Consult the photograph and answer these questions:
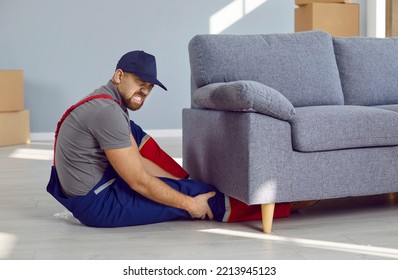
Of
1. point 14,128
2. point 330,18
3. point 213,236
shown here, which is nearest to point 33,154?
point 14,128

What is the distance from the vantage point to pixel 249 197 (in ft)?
8.33

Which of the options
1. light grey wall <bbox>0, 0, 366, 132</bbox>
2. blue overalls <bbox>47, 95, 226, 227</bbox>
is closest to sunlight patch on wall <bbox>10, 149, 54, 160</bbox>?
light grey wall <bbox>0, 0, 366, 132</bbox>

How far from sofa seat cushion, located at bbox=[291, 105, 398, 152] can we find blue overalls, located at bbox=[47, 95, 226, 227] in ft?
1.50

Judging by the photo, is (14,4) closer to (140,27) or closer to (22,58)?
(22,58)

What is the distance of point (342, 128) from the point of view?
2695 millimetres

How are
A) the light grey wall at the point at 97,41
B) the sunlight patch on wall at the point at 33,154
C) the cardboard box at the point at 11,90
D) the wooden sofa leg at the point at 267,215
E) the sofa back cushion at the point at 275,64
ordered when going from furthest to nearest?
1. the light grey wall at the point at 97,41
2. the cardboard box at the point at 11,90
3. the sunlight patch on wall at the point at 33,154
4. the sofa back cushion at the point at 275,64
5. the wooden sofa leg at the point at 267,215

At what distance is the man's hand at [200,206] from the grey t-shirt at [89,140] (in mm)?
393

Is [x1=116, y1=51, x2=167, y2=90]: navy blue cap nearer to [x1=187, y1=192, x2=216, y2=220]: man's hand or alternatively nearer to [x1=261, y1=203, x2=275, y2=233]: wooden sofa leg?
[x1=187, y1=192, x2=216, y2=220]: man's hand

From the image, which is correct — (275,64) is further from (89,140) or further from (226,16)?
(226,16)

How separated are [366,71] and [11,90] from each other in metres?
3.37

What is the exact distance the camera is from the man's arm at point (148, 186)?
2.53m

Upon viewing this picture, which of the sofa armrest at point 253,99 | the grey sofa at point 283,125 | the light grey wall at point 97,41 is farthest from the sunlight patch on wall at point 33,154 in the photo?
the sofa armrest at point 253,99

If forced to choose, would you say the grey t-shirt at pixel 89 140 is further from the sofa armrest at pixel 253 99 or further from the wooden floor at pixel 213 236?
the sofa armrest at pixel 253 99

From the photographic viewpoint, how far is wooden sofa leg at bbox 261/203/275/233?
2.61 metres
